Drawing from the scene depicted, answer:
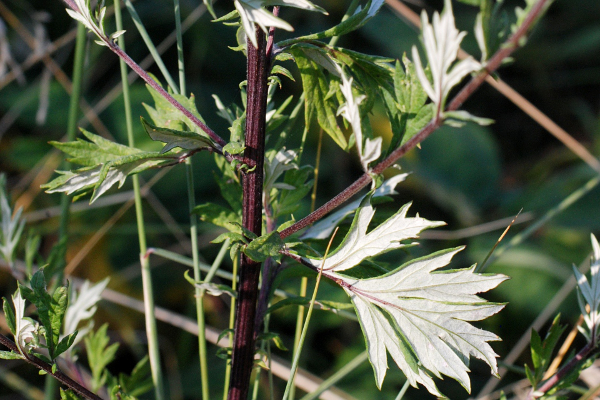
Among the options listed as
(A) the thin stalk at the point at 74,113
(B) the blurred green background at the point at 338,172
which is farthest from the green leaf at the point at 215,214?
(B) the blurred green background at the point at 338,172

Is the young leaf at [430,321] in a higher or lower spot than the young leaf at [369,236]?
lower

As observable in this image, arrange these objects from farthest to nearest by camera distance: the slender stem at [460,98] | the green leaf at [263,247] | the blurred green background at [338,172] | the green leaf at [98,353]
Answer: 1. the blurred green background at [338,172]
2. the green leaf at [98,353]
3. the green leaf at [263,247]
4. the slender stem at [460,98]

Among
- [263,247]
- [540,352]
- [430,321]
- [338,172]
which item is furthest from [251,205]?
[338,172]

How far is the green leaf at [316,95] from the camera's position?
15.3 inches

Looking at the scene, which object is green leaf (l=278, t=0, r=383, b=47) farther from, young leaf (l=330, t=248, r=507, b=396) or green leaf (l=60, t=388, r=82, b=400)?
green leaf (l=60, t=388, r=82, b=400)

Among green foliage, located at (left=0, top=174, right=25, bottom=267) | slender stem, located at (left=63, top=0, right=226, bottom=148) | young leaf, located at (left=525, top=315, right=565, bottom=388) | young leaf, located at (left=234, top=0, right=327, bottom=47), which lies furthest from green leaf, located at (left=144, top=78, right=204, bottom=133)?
young leaf, located at (left=525, top=315, right=565, bottom=388)

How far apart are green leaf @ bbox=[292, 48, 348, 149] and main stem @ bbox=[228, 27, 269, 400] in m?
0.03

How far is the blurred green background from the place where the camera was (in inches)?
46.8

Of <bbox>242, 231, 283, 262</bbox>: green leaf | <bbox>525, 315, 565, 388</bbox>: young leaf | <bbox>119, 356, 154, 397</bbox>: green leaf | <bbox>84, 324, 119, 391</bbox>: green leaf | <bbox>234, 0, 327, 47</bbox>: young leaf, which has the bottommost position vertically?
<bbox>119, 356, 154, 397</bbox>: green leaf

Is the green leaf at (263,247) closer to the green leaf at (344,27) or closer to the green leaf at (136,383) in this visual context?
the green leaf at (344,27)

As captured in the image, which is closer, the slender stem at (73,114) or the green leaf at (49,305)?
the green leaf at (49,305)

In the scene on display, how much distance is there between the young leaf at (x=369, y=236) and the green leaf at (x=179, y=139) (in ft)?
0.38

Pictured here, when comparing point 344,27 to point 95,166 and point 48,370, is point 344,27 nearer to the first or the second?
point 95,166

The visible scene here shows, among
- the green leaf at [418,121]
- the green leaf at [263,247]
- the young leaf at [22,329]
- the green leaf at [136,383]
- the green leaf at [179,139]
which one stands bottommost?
the green leaf at [136,383]
